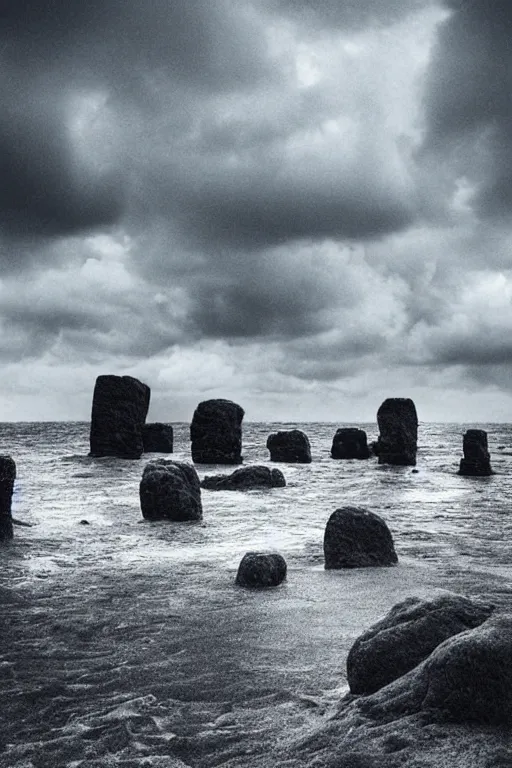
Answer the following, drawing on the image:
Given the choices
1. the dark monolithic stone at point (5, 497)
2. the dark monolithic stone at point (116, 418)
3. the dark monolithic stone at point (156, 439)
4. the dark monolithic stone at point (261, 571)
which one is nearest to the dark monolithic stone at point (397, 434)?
the dark monolithic stone at point (116, 418)

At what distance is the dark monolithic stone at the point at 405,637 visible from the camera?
313cm

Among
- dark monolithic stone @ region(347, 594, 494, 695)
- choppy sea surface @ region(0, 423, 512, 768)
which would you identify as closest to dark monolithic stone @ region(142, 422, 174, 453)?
choppy sea surface @ region(0, 423, 512, 768)

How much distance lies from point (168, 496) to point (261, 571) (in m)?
4.54

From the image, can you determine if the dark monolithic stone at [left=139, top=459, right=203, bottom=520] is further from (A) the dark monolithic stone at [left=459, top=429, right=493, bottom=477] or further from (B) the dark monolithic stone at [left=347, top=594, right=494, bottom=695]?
(A) the dark monolithic stone at [left=459, top=429, right=493, bottom=477]

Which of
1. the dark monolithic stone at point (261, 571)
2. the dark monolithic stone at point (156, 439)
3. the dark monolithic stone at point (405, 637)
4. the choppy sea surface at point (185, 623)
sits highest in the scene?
the dark monolithic stone at point (156, 439)

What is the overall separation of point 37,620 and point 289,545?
4094mm

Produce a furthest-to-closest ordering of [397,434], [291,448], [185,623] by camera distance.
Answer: [291,448], [397,434], [185,623]

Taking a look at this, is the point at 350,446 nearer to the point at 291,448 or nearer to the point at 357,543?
the point at 291,448

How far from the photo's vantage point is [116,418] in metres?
24.7

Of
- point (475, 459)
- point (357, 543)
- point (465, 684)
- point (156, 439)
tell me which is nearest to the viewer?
point (465, 684)

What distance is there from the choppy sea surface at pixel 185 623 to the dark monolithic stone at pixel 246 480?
9.78 ft

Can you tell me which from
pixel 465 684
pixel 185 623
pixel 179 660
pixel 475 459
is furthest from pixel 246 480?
pixel 465 684

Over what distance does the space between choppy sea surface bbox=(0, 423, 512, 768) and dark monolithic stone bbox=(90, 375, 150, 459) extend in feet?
42.7

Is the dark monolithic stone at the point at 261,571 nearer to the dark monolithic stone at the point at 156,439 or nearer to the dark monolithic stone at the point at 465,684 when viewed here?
the dark monolithic stone at the point at 465,684
